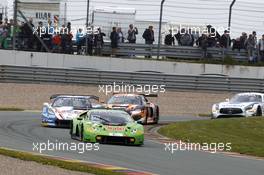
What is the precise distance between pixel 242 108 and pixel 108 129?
40.5ft

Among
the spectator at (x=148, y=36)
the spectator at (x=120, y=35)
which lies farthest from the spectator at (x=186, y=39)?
the spectator at (x=120, y=35)

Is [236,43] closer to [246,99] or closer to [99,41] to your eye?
[246,99]

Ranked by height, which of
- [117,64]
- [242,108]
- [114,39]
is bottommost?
[242,108]

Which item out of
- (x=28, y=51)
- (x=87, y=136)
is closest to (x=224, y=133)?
(x=87, y=136)

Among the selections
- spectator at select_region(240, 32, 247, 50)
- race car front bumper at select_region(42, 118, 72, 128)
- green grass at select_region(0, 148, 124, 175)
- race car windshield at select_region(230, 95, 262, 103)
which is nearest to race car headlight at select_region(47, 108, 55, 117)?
race car front bumper at select_region(42, 118, 72, 128)

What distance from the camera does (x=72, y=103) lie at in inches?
1057

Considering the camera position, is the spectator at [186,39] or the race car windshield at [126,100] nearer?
the race car windshield at [126,100]

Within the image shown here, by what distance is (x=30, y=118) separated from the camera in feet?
94.1

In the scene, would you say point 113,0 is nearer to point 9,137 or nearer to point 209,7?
point 209,7

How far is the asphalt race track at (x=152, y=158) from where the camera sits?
15.6 meters

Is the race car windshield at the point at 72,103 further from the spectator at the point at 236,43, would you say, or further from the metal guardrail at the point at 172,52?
the spectator at the point at 236,43

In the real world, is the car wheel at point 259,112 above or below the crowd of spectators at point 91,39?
below

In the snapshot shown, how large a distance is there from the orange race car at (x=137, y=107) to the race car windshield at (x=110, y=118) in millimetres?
6551

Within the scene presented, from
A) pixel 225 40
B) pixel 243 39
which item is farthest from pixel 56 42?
pixel 243 39
